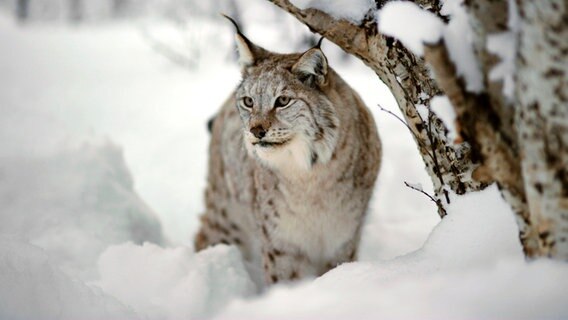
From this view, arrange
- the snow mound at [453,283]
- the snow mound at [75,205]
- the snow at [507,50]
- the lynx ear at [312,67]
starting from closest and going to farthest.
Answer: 1. the snow at [507,50]
2. the snow mound at [453,283]
3. the lynx ear at [312,67]
4. the snow mound at [75,205]

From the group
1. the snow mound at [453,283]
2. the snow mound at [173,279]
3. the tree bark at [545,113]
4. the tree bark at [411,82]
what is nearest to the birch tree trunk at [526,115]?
the tree bark at [545,113]

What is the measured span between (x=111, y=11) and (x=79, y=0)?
215 cm

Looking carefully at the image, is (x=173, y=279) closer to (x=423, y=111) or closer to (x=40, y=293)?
(x=40, y=293)

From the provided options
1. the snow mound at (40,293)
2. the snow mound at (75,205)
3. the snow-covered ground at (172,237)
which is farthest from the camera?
the snow mound at (75,205)

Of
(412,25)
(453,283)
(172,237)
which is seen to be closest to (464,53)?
(412,25)

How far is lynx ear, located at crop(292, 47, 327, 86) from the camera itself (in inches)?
145

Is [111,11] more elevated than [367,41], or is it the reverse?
[111,11]

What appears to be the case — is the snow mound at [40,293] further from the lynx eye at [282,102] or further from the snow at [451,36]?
the snow at [451,36]

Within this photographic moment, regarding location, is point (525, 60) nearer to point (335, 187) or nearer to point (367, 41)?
point (367, 41)

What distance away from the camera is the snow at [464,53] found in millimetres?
1945

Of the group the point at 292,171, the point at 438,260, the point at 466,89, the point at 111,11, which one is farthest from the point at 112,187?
the point at 111,11

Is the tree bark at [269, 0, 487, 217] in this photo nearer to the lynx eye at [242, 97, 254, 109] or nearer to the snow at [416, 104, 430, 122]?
the snow at [416, 104, 430, 122]

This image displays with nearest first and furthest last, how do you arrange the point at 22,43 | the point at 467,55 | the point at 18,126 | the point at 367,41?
the point at 467,55, the point at 367,41, the point at 18,126, the point at 22,43

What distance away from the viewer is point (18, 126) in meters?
7.79
